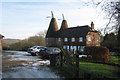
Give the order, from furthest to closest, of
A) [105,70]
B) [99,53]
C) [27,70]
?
[99,53] → [27,70] → [105,70]

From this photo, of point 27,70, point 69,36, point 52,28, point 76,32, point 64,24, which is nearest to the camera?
point 27,70

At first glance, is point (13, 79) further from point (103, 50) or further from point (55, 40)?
point (55, 40)

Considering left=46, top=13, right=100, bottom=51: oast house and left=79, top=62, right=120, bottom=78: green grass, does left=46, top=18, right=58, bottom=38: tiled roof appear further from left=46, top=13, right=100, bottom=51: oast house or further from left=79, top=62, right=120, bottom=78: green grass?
left=79, top=62, right=120, bottom=78: green grass

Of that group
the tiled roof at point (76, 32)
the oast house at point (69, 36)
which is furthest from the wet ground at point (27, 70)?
the tiled roof at point (76, 32)

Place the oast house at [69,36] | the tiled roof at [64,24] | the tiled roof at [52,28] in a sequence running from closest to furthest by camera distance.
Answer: the oast house at [69,36]
the tiled roof at [52,28]
the tiled roof at [64,24]

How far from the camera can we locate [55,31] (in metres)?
49.3

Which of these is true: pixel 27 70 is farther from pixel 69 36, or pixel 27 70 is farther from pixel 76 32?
pixel 69 36

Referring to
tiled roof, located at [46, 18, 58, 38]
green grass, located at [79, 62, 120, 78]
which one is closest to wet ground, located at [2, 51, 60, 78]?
green grass, located at [79, 62, 120, 78]

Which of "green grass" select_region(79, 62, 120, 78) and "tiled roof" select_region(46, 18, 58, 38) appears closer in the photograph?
"green grass" select_region(79, 62, 120, 78)

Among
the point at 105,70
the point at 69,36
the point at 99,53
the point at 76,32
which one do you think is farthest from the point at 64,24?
the point at 105,70

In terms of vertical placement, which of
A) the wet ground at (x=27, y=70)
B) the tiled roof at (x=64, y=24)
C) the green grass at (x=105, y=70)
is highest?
the tiled roof at (x=64, y=24)

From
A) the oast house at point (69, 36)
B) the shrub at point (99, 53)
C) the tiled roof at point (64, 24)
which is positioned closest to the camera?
the shrub at point (99, 53)

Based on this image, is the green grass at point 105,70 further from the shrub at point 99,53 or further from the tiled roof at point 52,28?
the tiled roof at point 52,28

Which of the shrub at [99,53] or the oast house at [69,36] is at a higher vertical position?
the oast house at [69,36]
